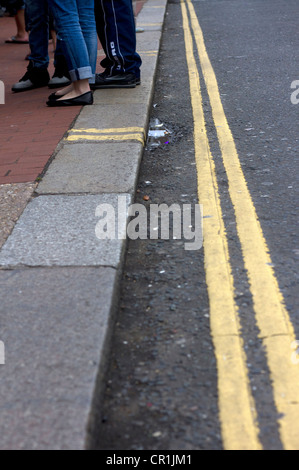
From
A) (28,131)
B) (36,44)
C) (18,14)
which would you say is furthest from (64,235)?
(18,14)

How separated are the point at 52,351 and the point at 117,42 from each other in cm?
401

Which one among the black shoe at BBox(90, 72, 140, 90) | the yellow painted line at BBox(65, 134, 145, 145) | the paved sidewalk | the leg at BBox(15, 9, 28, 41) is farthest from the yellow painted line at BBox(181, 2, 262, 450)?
the leg at BBox(15, 9, 28, 41)

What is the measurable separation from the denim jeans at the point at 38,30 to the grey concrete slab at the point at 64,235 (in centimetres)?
294

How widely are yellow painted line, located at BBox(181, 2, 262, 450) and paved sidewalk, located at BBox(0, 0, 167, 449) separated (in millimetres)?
399

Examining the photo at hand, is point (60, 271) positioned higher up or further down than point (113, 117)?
higher up

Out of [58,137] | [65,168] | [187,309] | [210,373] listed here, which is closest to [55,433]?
[210,373]

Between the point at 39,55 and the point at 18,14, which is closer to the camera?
the point at 39,55

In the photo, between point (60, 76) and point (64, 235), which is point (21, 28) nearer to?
point (60, 76)

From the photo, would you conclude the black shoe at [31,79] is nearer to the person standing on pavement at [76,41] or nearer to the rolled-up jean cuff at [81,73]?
the person standing on pavement at [76,41]

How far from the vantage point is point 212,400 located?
6.41ft

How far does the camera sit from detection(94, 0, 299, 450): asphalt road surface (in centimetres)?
188

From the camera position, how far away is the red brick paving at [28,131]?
12.5 ft

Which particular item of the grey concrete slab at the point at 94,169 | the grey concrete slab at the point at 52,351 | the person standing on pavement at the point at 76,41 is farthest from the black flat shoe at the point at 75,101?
the grey concrete slab at the point at 52,351

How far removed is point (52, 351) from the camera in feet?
6.70
